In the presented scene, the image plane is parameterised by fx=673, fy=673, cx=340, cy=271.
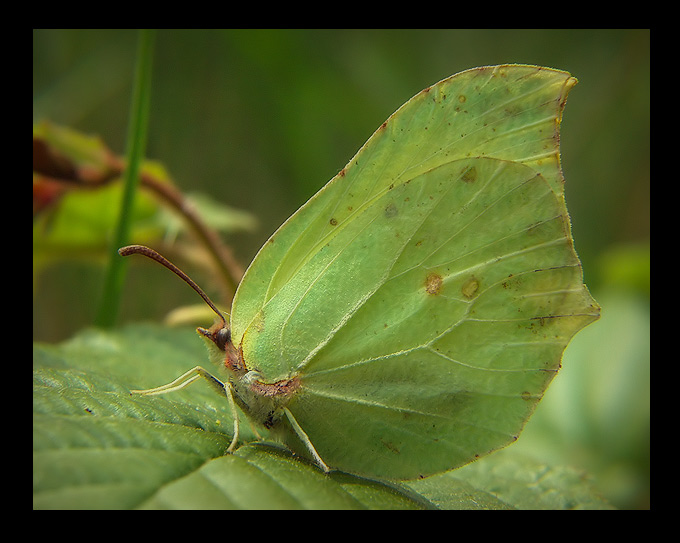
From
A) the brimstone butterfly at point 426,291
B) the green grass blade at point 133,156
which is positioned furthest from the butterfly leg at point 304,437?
the green grass blade at point 133,156

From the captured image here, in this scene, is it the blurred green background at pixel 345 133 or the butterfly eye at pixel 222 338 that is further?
the blurred green background at pixel 345 133

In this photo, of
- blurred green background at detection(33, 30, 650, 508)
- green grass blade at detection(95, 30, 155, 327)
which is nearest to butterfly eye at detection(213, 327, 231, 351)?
green grass blade at detection(95, 30, 155, 327)

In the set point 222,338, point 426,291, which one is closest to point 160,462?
point 222,338

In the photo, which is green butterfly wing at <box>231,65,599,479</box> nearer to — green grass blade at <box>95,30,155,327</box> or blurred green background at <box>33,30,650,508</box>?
green grass blade at <box>95,30,155,327</box>

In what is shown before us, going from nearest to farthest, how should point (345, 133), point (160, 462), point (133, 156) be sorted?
point (160, 462) → point (133, 156) → point (345, 133)

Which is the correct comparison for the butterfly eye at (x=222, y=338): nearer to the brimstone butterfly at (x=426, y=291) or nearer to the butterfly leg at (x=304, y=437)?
the brimstone butterfly at (x=426, y=291)

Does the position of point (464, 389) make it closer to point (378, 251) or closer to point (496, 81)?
point (378, 251)

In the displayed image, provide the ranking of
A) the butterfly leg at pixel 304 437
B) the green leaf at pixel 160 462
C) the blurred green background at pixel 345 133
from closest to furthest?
the green leaf at pixel 160 462, the butterfly leg at pixel 304 437, the blurred green background at pixel 345 133

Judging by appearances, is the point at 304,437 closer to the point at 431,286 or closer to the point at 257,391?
the point at 257,391
